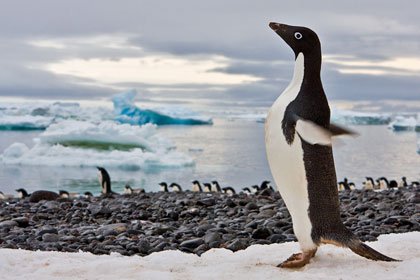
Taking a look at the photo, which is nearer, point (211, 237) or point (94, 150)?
point (211, 237)

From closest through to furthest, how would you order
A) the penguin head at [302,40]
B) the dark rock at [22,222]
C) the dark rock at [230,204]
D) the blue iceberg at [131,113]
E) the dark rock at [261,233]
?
1. the penguin head at [302,40]
2. the dark rock at [261,233]
3. the dark rock at [22,222]
4. the dark rock at [230,204]
5. the blue iceberg at [131,113]

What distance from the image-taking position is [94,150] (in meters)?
27.4

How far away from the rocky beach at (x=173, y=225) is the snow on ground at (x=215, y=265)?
428 millimetres

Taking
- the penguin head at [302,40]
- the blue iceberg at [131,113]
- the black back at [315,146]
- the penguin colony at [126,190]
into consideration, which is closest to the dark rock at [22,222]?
the penguin colony at [126,190]

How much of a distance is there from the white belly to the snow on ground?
25 centimetres

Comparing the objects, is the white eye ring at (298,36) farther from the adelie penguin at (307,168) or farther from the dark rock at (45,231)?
the dark rock at (45,231)

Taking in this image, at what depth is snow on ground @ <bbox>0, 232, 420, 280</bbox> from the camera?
282 centimetres

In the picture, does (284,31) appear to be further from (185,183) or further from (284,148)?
(185,183)

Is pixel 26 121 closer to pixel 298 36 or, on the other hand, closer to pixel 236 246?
pixel 236 246

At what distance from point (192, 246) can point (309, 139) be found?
149 cm

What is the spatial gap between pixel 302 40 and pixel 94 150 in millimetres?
25209

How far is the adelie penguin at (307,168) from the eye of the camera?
3.01m

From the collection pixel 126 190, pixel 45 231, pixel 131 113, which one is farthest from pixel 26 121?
pixel 45 231

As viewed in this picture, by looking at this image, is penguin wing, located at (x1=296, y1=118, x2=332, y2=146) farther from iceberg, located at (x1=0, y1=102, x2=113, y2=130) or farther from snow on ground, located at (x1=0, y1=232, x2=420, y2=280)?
iceberg, located at (x1=0, y1=102, x2=113, y2=130)
